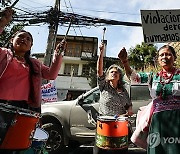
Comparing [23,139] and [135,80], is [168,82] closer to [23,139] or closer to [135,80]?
[135,80]

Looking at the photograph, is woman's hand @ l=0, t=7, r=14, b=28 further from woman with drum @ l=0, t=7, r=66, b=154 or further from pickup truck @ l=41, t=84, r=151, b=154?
pickup truck @ l=41, t=84, r=151, b=154

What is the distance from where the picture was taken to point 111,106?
3469mm

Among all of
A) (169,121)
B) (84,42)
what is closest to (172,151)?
(169,121)

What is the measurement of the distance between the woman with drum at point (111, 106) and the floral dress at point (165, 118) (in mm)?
781

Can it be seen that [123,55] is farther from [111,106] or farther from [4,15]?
[4,15]

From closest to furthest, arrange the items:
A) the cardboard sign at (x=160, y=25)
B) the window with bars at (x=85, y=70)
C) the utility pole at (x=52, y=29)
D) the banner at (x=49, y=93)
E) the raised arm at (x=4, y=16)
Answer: the raised arm at (x=4, y=16), the cardboard sign at (x=160, y=25), the banner at (x=49, y=93), the utility pole at (x=52, y=29), the window with bars at (x=85, y=70)

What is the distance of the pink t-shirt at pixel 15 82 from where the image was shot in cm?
210

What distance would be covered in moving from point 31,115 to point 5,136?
0.80ft

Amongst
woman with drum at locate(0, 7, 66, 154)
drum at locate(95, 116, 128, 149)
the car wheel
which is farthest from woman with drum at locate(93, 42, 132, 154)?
the car wheel

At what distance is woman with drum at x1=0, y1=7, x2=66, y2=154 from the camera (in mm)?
1921

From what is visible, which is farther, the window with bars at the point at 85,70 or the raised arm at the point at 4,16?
the window with bars at the point at 85,70

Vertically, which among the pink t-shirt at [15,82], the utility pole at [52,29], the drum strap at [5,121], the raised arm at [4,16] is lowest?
the drum strap at [5,121]

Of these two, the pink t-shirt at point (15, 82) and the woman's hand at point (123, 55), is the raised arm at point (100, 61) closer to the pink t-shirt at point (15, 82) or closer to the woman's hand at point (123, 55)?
the woman's hand at point (123, 55)

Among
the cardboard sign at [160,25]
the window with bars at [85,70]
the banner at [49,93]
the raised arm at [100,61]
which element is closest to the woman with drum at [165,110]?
the cardboard sign at [160,25]
